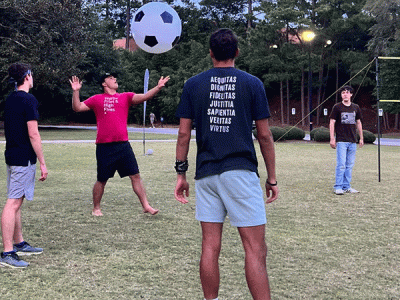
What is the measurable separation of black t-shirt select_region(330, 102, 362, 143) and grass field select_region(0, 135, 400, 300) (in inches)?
41.8

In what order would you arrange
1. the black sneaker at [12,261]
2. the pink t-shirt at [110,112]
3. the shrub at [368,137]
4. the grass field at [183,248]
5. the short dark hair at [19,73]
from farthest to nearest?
the shrub at [368,137], the pink t-shirt at [110,112], the short dark hair at [19,73], the black sneaker at [12,261], the grass field at [183,248]

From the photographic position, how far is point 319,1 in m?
45.4

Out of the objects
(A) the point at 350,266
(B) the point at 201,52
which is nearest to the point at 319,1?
(B) the point at 201,52

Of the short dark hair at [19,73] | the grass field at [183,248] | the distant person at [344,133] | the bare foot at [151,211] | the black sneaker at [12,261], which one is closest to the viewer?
the grass field at [183,248]

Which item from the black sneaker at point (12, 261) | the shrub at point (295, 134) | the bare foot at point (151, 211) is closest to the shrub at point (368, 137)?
the shrub at point (295, 134)

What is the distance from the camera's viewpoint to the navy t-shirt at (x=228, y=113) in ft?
10.2

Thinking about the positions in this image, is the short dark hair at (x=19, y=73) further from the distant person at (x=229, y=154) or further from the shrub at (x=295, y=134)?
the shrub at (x=295, y=134)

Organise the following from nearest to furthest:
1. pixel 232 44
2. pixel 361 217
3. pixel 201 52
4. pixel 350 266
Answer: pixel 232 44 → pixel 350 266 → pixel 361 217 → pixel 201 52

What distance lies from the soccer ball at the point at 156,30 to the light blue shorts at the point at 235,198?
573 cm

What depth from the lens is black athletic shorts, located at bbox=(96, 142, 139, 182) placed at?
663 centimetres

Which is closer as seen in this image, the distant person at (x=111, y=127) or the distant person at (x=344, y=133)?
the distant person at (x=111, y=127)

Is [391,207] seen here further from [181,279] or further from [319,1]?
[319,1]

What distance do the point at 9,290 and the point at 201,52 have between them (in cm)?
5057

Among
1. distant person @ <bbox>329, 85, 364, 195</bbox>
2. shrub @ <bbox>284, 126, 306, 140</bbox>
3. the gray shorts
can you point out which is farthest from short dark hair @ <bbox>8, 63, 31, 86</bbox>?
shrub @ <bbox>284, 126, 306, 140</bbox>
